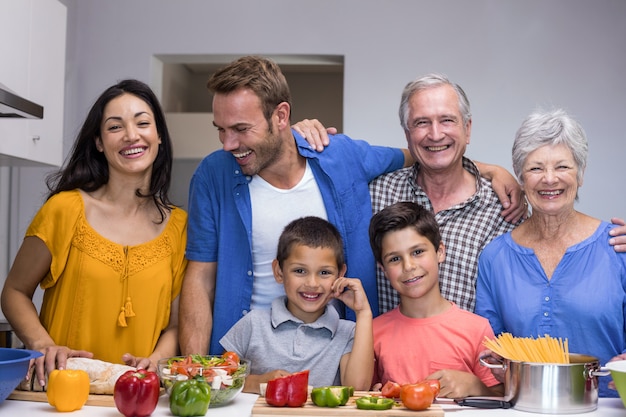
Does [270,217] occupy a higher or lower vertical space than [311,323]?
higher

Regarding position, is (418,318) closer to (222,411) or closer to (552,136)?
(552,136)

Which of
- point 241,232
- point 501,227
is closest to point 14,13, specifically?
point 241,232

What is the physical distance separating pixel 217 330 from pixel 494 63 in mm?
→ 3121

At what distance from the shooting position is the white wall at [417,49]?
4.83m

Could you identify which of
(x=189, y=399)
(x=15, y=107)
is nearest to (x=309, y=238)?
(x=189, y=399)

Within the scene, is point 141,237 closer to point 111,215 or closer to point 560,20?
point 111,215

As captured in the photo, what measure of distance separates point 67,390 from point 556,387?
3.55ft

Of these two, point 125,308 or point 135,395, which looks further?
point 125,308

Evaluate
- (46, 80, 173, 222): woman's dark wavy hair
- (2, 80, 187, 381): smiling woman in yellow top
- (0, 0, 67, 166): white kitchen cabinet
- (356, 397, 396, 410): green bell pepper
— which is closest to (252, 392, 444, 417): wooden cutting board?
(356, 397, 396, 410): green bell pepper

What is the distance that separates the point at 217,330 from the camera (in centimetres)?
245

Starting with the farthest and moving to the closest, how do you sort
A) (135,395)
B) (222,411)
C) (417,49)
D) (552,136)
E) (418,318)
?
(417,49) → (418,318) → (552,136) → (222,411) → (135,395)

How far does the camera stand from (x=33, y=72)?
360 centimetres

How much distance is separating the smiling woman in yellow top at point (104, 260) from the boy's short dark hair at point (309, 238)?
396 mm

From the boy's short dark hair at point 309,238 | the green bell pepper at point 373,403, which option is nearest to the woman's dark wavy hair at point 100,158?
the boy's short dark hair at point 309,238
